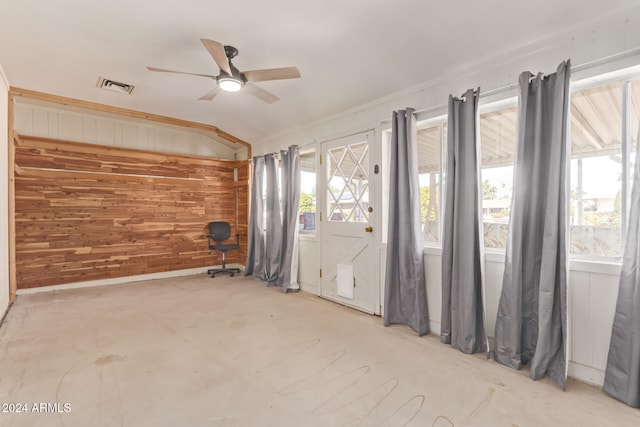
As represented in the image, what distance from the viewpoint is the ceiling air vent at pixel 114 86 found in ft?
12.4

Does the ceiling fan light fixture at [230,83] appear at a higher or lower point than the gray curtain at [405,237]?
higher

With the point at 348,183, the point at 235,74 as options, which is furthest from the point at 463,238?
the point at 235,74

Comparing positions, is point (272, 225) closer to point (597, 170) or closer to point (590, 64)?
point (597, 170)

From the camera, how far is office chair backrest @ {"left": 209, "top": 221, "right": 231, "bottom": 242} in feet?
20.2

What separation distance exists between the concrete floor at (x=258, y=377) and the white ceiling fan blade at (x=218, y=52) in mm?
2450

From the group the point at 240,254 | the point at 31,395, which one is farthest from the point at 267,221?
the point at 31,395

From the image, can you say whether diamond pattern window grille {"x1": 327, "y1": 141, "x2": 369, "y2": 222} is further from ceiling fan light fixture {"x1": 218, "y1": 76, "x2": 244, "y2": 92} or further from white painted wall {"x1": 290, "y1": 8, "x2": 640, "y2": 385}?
ceiling fan light fixture {"x1": 218, "y1": 76, "x2": 244, "y2": 92}

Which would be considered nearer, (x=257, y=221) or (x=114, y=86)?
(x=114, y=86)

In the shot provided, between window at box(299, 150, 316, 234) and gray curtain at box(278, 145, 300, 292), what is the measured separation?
0.55 ft

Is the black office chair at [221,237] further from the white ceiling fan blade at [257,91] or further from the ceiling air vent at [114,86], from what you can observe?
the white ceiling fan blade at [257,91]

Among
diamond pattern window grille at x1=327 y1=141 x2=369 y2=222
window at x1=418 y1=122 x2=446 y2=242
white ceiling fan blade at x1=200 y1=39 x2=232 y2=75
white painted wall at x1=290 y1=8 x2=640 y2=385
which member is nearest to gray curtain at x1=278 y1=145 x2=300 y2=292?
diamond pattern window grille at x1=327 y1=141 x2=369 y2=222

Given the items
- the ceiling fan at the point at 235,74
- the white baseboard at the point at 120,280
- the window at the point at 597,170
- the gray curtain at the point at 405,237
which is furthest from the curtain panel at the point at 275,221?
the window at the point at 597,170

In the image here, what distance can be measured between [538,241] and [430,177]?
47.2 inches

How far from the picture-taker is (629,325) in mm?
1998
